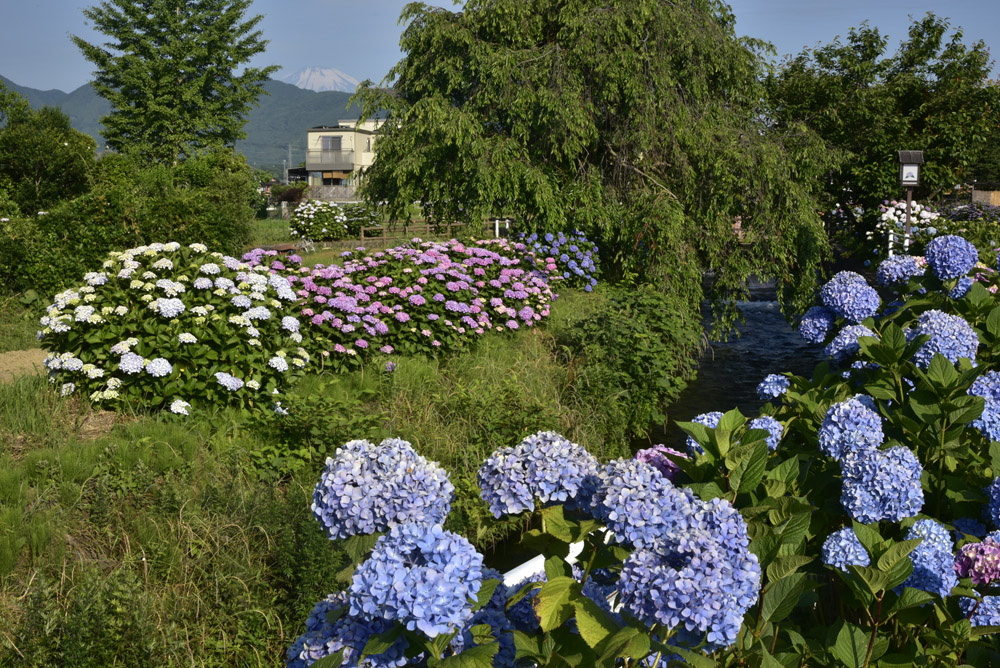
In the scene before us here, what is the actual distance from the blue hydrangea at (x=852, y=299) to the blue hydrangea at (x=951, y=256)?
1.32 ft

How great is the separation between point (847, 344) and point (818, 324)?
42 centimetres

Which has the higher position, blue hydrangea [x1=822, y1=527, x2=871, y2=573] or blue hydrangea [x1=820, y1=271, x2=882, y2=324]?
blue hydrangea [x1=820, y1=271, x2=882, y2=324]

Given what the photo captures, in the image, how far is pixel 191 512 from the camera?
13.8 feet

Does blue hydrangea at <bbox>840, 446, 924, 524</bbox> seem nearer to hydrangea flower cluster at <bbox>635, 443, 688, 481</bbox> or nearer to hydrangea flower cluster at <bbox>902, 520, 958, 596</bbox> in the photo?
hydrangea flower cluster at <bbox>902, 520, 958, 596</bbox>

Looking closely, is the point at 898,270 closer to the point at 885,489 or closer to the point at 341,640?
the point at 885,489

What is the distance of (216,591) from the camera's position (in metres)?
3.72

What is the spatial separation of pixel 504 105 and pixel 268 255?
3808 millimetres

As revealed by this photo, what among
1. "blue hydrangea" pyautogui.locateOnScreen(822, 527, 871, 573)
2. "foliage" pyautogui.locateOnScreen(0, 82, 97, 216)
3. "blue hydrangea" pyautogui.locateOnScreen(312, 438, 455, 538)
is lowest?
"blue hydrangea" pyautogui.locateOnScreen(822, 527, 871, 573)

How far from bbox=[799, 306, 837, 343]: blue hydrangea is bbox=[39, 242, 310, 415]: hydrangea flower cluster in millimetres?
3806

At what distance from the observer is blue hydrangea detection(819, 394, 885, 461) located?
7.01 ft

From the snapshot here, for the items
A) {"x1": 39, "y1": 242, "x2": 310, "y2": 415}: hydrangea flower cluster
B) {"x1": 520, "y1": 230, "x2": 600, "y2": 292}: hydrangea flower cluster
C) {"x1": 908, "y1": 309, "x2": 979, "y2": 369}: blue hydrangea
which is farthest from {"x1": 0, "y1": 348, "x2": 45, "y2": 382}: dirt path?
{"x1": 908, "y1": 309, "x2": 979, "y2": 369}: blue hydrangea

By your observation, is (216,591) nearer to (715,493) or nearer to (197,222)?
(715,493)

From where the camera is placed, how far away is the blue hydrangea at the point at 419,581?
4.22ft

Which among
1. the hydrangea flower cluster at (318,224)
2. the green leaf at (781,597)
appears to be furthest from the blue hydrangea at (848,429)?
the hydrangea flower cluster at (318,224)
